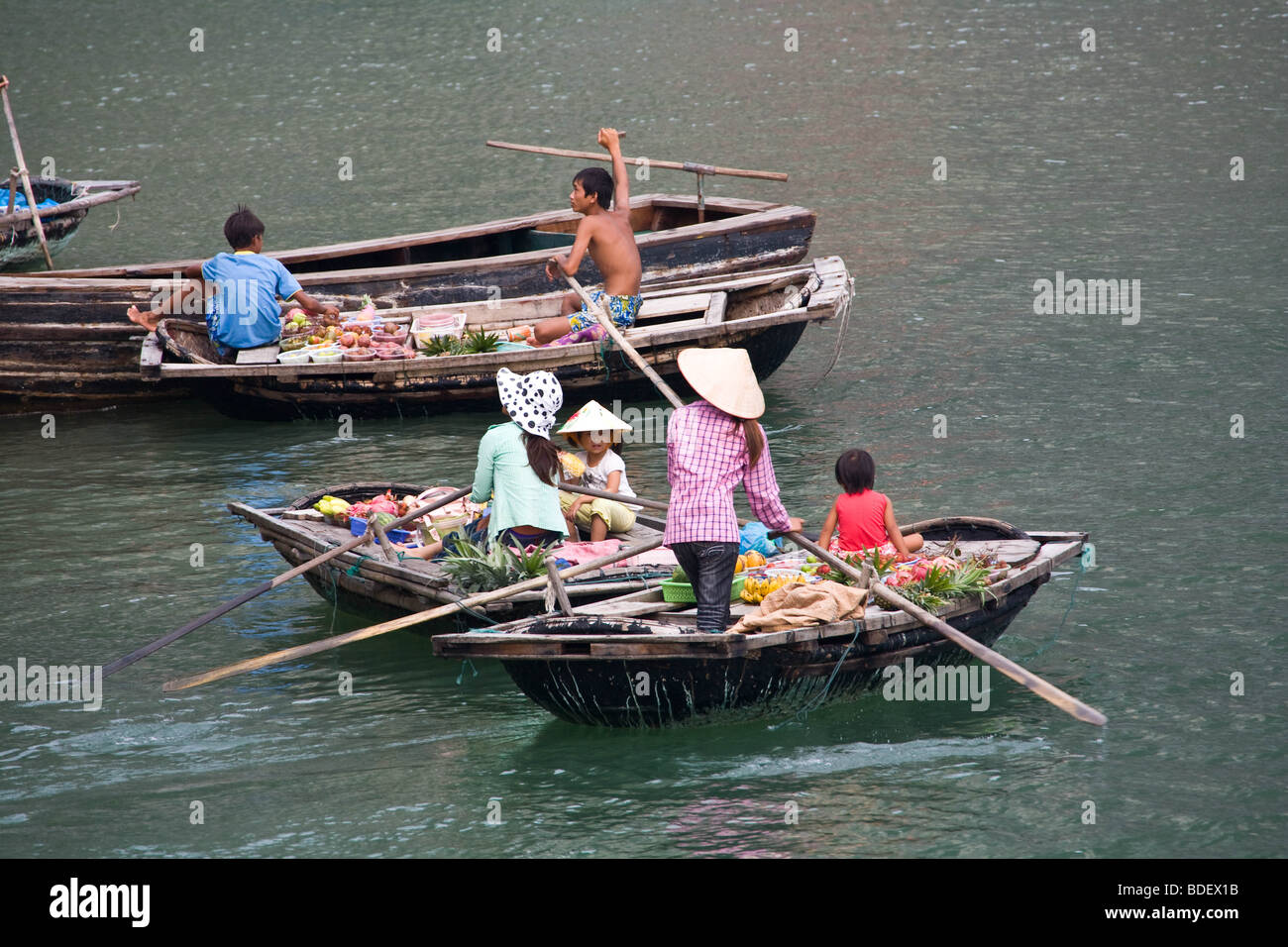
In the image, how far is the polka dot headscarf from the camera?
751 centimetres

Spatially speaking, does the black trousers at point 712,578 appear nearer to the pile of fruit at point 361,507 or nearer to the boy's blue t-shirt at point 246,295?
the pile of fruit at point 361,507

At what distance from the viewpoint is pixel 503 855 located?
5945 millimetres

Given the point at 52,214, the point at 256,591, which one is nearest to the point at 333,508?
the point at 256,591

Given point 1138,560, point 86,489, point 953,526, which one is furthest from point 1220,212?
point 86,489

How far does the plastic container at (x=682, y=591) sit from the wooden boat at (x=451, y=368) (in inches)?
168

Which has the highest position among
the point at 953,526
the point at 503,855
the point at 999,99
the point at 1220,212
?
the point at 999,99

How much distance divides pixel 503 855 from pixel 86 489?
18.7ft

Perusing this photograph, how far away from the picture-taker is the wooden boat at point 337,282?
37.8ft

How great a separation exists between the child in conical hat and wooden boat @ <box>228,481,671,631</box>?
11 cm

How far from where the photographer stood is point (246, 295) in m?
11.2

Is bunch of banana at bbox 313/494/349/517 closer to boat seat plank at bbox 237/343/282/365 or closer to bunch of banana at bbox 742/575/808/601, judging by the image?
bunch of banana at bbox 742/575/808/601

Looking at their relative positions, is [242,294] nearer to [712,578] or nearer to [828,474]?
[828,474]

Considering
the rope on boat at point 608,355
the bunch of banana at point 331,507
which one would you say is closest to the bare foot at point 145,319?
the rope on boat at point 608,355

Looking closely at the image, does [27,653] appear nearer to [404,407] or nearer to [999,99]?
[404,407]
